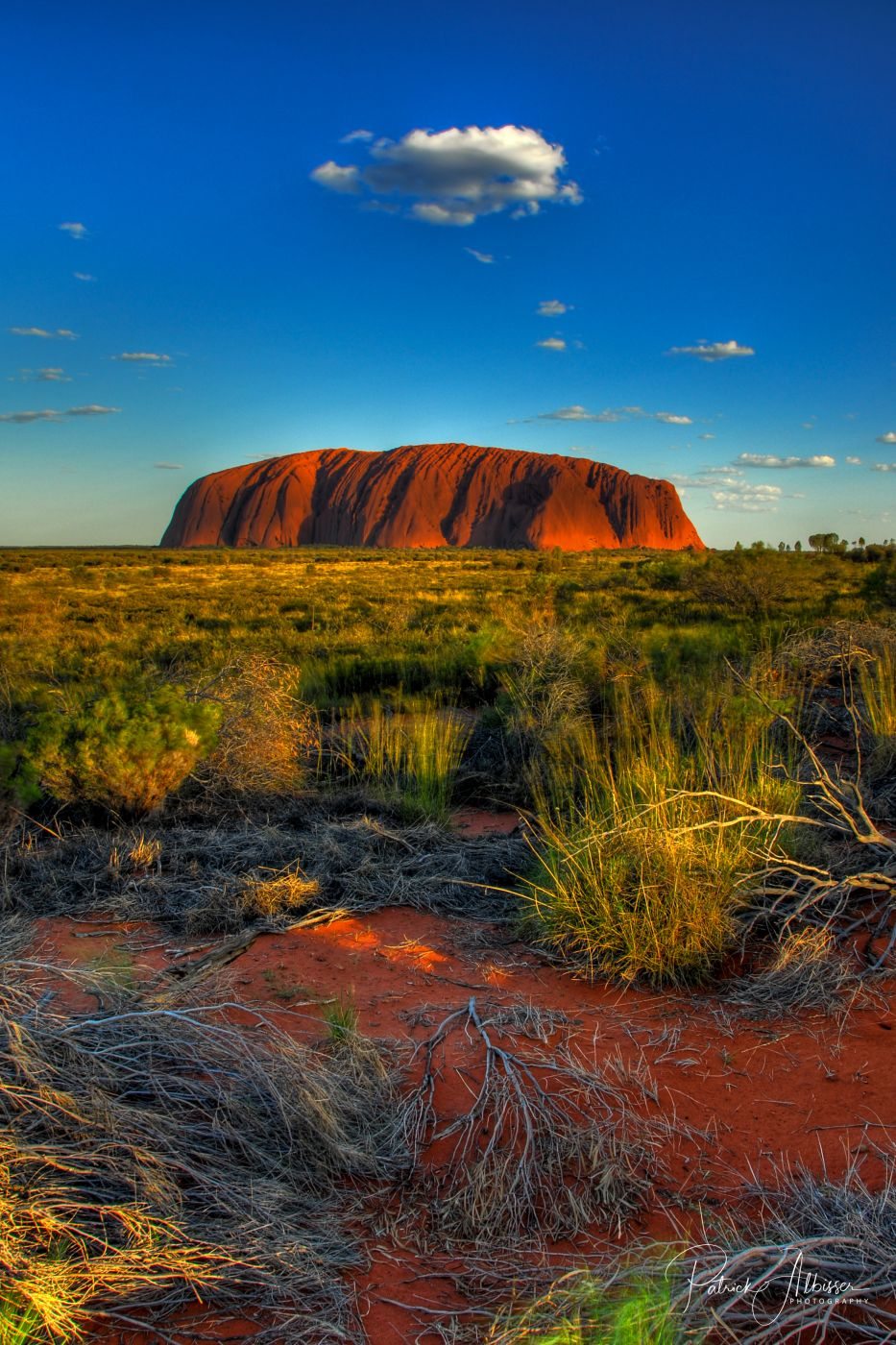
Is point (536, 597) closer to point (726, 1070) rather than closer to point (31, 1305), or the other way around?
point (726, 1070)

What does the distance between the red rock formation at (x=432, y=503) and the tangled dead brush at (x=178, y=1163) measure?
103 m

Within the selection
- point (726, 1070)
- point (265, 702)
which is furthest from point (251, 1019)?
point (265, 702)

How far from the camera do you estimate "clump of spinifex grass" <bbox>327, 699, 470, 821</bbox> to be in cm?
609

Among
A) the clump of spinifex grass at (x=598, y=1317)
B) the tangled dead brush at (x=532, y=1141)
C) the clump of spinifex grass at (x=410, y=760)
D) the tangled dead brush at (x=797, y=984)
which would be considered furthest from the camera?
the clump of spinifex grass at (x=410, y=760)

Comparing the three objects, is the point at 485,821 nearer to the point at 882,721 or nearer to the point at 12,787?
the point at 882,721

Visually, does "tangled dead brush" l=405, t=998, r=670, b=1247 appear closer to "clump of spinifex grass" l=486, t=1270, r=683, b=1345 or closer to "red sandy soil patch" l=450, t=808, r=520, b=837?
"clump of spinifex grass" l=486, t=1270, r=683, b=1345

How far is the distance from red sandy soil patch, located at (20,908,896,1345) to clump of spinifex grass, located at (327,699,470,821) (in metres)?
1.49

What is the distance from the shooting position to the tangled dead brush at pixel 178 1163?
6.36 ft

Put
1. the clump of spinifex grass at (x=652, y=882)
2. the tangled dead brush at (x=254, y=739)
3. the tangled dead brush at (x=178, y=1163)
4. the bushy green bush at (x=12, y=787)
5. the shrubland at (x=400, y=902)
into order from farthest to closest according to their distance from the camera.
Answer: the tangled dead brush at (x=254, y=739) < the bushy green bush at (x=12, y=787) < the clump of spinifex grass at (x=652, y=882) < the shrubland at (x=400, y=902) < the tangled dead brush at (x=178, y=1163)

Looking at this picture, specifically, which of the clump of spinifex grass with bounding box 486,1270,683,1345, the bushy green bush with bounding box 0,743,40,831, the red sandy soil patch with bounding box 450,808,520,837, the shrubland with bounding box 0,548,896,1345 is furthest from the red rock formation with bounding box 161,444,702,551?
the clump of spinifex grass with bounding box 486,1270,683,1345

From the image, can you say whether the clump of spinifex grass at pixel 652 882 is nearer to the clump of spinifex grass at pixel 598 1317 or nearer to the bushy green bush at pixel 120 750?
the clump of spinifex grass at pixel 598 1317

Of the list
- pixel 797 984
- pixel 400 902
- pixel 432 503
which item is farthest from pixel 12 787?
pixel 432 503

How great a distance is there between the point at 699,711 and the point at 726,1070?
13.7 feet

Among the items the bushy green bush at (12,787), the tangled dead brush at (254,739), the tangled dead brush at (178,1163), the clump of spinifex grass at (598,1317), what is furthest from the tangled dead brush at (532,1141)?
the bushy green bush at (12,787)
